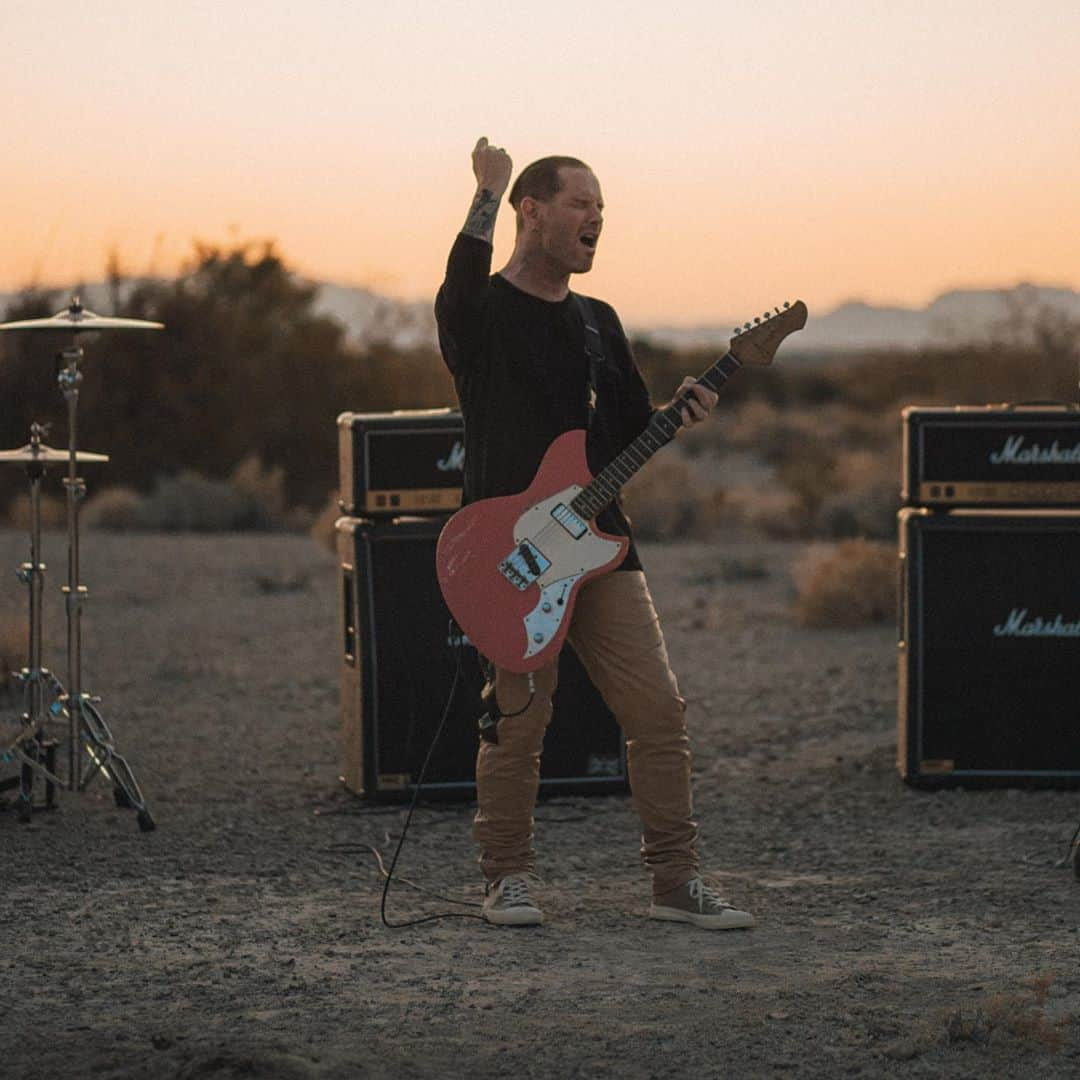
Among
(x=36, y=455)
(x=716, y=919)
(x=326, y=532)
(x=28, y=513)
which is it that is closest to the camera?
(x=716, y=919)

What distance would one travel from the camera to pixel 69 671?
7.97 meters

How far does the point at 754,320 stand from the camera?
6.26 metres

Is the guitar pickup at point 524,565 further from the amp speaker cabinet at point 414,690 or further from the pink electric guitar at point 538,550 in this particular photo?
A: the amp speaker cabinet at point 414,690

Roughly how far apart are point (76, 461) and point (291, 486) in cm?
1814

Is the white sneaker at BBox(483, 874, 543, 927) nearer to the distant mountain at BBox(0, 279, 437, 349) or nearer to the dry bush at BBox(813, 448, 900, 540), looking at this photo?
the dry bush at BBox(813, 448, 900, 540)

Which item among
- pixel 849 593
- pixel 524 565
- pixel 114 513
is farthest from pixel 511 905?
pixel 114 513

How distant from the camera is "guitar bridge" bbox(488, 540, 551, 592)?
6066mm

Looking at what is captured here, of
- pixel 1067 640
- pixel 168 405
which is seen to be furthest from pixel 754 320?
pixel 168 405

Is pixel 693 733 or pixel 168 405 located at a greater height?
pixel 168 405

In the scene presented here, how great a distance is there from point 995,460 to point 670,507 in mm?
14427

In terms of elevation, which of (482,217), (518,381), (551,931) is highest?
(482,217)

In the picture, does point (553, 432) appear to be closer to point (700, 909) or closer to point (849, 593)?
point (700, 909)

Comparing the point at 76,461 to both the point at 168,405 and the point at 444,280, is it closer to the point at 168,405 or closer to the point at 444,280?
the point at 444,280

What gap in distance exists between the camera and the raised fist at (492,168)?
5930mm
